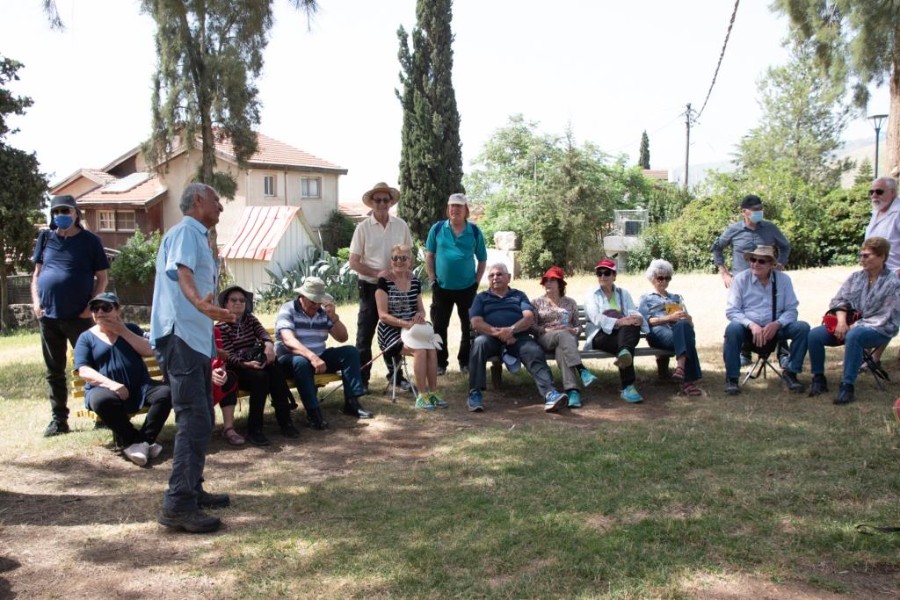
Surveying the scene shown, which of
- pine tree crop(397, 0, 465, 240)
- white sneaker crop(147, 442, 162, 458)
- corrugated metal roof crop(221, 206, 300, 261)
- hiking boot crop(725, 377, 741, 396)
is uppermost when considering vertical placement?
pine tree crop(397, 0, 465, 240)

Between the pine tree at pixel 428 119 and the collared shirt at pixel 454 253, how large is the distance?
1911 centimetres

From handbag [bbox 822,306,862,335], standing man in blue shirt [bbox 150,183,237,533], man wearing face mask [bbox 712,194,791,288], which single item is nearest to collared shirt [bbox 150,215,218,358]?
standing man in blue shirt [bbox 150,183,237,533]

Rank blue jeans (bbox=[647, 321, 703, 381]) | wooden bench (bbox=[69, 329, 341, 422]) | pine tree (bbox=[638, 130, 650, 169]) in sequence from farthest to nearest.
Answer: pine tree (bbox=[638, 130, 650, 169]) → blue jeans (bbox=[647, 321, 703, 381]) → wooden bench (bbox=[69, 329, 341, 422])

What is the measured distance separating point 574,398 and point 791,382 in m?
1.81

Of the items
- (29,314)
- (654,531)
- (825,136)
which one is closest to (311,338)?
(654,531)

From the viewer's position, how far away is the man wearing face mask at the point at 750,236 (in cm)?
729

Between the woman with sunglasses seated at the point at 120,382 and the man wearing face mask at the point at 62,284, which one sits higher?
the man wearing face mask at the point at 62,284

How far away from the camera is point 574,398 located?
6371 mm

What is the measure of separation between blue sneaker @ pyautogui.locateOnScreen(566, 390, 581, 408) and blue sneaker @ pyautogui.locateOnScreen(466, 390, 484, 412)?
714mm

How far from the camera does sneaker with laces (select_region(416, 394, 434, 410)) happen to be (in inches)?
252

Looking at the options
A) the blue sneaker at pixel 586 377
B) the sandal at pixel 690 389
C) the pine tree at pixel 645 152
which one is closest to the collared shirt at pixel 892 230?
the sandal at pixel 690 389

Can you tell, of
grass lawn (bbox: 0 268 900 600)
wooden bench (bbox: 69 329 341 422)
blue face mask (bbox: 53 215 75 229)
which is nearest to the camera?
grass lawn (bbox: 0 268 900 600)

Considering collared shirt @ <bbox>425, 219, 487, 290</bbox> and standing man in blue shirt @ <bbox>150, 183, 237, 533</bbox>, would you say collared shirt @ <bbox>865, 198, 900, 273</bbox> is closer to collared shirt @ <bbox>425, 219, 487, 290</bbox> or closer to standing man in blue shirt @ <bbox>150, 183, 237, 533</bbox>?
collared shirt @ <bbox>425, 219, 487, 290</bbox>

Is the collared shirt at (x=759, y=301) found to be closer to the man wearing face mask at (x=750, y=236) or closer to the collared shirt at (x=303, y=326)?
the man wearing face mask at (x=750, y=236)
